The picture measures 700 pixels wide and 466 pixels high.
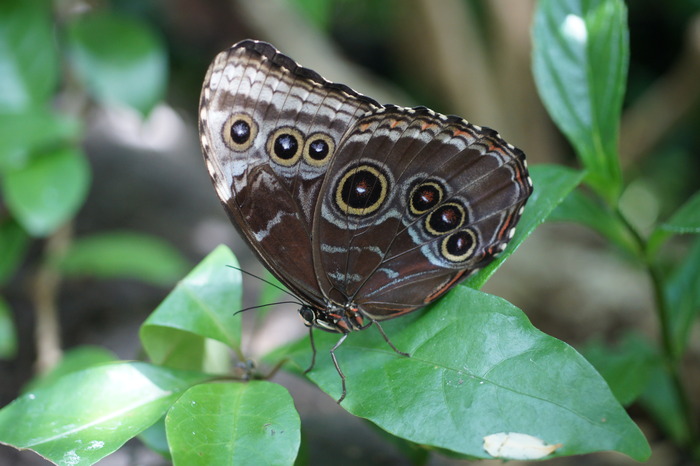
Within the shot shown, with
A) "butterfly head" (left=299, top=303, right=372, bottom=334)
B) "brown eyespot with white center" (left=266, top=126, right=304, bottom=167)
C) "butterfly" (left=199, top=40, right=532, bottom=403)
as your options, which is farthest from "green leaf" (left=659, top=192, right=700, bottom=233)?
"brown eyespot with white center" (left=266, top=126, right=304, bottom=167)

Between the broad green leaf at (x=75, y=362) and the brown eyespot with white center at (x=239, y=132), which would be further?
the broad green leaf at (x=75, y=362)

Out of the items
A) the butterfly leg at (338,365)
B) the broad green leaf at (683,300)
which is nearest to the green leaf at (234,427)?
the butterfly leg at (338,365)

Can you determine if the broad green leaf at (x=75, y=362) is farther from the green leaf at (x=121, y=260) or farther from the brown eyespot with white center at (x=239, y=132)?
the brown eyespot with white center at (x=239, y=132)

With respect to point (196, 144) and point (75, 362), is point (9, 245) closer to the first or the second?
point (75, 362)

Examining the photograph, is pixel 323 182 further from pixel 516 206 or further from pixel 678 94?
pixel 678 94

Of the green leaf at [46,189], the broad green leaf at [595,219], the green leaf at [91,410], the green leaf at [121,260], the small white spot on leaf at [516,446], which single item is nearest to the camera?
the small white spot on leaf at [516,446]

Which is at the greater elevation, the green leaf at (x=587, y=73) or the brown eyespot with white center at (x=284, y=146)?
the green leaf at (x=587, y=73)

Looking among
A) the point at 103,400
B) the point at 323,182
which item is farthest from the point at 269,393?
the point at 323,182
